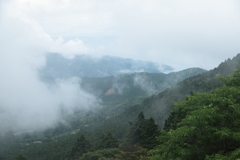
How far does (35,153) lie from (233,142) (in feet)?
481

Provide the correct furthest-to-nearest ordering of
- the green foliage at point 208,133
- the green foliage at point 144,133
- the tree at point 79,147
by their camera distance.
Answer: the tree at point 79,147 → the green foliage at point 144,133 → the green foliage at point 208,133

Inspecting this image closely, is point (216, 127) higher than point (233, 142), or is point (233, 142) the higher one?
point (216, 127)

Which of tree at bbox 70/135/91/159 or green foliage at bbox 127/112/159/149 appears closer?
green foliage at bbox 127/112/159/149

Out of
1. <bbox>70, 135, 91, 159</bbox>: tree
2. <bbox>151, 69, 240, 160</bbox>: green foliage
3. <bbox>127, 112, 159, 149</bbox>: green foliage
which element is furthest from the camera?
<bbox>70, 135, 91, 159</bbox>: tree

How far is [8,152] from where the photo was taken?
15438 centimetres

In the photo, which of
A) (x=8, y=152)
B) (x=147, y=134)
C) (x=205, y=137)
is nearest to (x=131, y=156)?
(x=147, y=134)

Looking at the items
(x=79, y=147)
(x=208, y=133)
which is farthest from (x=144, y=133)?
(x=79, y=147)

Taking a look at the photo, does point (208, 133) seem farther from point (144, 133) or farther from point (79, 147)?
point (79, 147)

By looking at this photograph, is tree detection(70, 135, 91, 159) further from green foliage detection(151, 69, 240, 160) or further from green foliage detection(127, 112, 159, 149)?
green foliage detection(151, 69, 240, 160)

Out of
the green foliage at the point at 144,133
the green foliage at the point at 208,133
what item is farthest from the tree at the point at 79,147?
the green foliage at the point at 208,133

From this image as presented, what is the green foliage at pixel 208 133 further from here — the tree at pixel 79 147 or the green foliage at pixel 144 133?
the tree at pixel 79 147

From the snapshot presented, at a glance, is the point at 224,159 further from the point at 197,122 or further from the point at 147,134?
the point at 147,134

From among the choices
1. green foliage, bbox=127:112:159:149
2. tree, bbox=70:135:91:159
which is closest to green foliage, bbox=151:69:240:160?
green foliage, bbox=127:112:159:149

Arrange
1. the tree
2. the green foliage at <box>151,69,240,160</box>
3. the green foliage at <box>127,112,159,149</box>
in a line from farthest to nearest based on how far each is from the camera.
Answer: the tree
the green foliage at <box>127,112,159,149</box>
the green foliage at <box>151,69,240,160</box>
